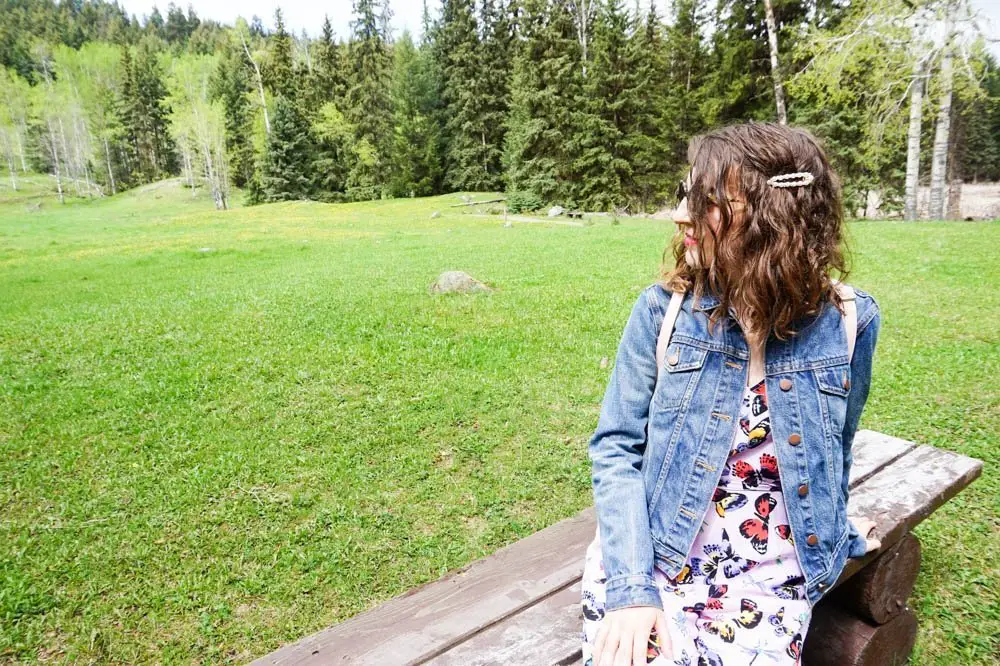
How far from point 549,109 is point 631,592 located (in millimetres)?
33262

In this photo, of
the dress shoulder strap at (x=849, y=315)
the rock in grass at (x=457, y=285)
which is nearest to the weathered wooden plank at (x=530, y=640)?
the dress shoulder strap at (x=849, y=315)

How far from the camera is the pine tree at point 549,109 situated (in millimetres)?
31047

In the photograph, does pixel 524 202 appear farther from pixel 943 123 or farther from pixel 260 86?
pixel 260 86

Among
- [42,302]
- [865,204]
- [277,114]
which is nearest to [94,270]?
[42,302]

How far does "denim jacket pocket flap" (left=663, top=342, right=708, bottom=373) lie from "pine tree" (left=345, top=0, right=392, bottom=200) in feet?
144

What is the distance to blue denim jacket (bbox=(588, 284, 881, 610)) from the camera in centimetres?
143

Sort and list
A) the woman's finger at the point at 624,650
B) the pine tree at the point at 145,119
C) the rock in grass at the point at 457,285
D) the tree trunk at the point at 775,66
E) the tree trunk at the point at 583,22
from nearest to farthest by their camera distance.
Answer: the woman's finger at the point at 624,650 → the rock in grass at the point at 457,285 → the tree trunk at the point at 775,66 → the tree trunk at the point at 583,22 → the pine tree at the point at 145,119

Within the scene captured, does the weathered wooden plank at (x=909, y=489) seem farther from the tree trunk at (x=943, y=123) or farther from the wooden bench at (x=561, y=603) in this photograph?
the tree trunk at (x=943, y=123)

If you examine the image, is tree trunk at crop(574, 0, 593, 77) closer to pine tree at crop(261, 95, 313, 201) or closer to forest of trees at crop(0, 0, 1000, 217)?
forest of trees at crop(0, 0, 1000, 217)

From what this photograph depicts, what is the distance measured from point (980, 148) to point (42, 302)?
50107 mm

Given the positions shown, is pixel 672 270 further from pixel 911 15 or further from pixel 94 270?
pixel 911 15

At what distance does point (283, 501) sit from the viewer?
3955mm

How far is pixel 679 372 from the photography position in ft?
4.82

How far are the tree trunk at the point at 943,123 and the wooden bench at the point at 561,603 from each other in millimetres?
16826
